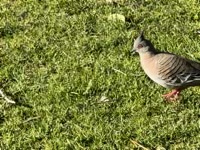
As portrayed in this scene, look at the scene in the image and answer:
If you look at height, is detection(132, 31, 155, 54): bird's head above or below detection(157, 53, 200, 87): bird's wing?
A: above

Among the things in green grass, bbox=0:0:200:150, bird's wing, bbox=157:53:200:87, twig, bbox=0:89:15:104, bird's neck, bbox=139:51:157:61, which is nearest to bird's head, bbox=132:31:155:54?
bird's neck, bbox=139:51:157:61

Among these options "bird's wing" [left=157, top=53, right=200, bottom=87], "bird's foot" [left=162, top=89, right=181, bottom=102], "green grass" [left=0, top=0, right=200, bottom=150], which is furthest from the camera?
"bird's foot" [left=162, top=89, right=181, bottom=102]

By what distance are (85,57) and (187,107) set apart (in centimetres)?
152

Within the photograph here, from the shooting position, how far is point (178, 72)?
5.88 metres

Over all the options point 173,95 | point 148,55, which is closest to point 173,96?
point 173,95

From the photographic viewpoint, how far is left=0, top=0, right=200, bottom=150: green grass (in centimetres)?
570

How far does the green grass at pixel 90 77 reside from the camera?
5.70 meters

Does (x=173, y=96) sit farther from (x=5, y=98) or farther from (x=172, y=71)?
(x=5, y=98)

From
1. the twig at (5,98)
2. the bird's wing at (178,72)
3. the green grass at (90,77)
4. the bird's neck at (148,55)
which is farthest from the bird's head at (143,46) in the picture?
the twig at (5,98)

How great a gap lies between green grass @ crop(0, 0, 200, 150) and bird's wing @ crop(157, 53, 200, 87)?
0.93 ft

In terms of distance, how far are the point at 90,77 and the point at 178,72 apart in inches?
44.3

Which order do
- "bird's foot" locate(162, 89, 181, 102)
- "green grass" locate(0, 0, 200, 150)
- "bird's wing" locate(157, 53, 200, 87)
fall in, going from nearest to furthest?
"green grass" locate(0, 0, 200, 150) → "bird's wing" locate(157, 53, 200, 87) → "bird's foot" locate(162, 89, 181, 102)

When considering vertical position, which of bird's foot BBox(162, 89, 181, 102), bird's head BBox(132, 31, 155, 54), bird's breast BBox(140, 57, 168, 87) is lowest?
bird's foot BBox(162, 89, 181, 102)

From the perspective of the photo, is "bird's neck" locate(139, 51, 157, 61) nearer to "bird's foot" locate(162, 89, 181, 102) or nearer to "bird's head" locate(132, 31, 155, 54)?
"bird's head" locate(132, 31, 155, 54)
